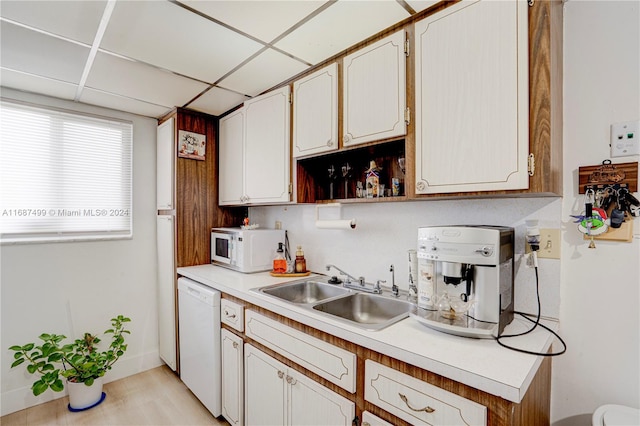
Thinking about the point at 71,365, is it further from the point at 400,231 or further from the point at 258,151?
the point at 400,231

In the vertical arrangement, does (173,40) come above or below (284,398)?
above

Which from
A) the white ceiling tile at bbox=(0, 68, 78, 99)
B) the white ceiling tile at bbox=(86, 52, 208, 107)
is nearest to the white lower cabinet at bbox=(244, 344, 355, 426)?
the white ceiling tile at bbox=(86, 52, 208, 107)

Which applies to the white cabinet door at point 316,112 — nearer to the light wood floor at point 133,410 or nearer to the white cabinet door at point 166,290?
the white cabinet door at point 166,290

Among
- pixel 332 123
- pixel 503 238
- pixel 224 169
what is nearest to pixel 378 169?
pixel 332 123

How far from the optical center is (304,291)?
211cm

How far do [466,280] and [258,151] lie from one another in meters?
1.60

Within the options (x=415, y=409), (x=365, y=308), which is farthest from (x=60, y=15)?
(x=415, y=409)

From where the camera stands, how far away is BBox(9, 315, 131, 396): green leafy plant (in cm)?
210

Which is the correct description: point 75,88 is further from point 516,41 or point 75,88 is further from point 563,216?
point 563,216

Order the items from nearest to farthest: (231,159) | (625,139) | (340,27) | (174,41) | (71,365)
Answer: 1. (625,139)
2. (340,27)
3. (174,41)
4. (71,365)
5. (231,159)

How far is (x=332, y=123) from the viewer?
1.76 m

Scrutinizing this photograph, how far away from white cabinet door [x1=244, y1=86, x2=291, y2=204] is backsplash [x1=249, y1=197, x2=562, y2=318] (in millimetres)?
356

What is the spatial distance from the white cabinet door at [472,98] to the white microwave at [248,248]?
1358 mm

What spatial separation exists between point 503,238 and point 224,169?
7.11 ft
